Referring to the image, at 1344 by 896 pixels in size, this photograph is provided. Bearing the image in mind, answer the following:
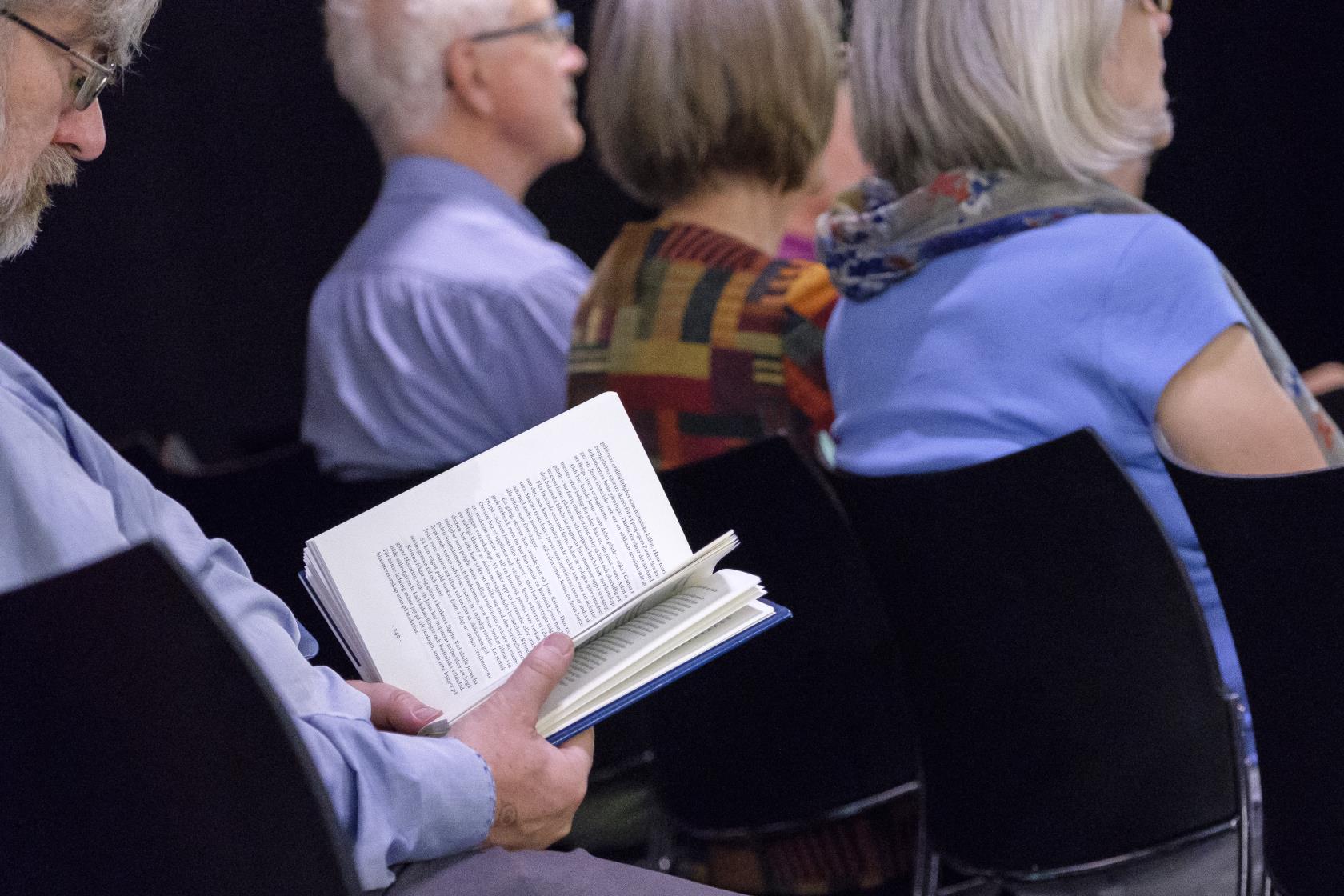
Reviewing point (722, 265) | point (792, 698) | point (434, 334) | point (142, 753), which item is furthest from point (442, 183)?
point (142, 753)

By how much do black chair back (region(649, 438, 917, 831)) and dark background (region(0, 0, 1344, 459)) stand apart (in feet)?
5.83

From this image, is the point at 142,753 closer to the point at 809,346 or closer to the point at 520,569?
the point at 520,569

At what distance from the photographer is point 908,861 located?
83.8 inches

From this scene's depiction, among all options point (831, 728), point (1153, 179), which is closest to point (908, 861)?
point (831, 728)

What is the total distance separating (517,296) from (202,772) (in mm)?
1842

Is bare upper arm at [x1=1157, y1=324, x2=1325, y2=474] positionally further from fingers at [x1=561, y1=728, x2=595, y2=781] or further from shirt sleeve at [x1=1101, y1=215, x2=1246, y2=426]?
fingers at [x1=561, y1=728, x2=595, y2=781]

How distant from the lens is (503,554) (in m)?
1.20

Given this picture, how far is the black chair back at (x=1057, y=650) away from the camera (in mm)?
1415

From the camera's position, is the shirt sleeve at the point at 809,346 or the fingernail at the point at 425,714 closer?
the fingernail at the point at 425,714

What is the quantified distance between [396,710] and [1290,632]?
0.79 metres

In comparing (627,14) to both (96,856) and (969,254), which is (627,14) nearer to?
(969,254)

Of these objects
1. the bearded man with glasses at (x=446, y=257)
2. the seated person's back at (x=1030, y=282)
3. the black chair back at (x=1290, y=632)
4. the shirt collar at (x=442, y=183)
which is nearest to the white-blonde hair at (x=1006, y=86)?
the seated person's back at (x=1030, y=282)

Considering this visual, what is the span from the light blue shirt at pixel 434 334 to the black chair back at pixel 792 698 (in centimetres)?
85

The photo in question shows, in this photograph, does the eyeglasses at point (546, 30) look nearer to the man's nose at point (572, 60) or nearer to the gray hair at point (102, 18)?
the man's nose at point (572, 60)
